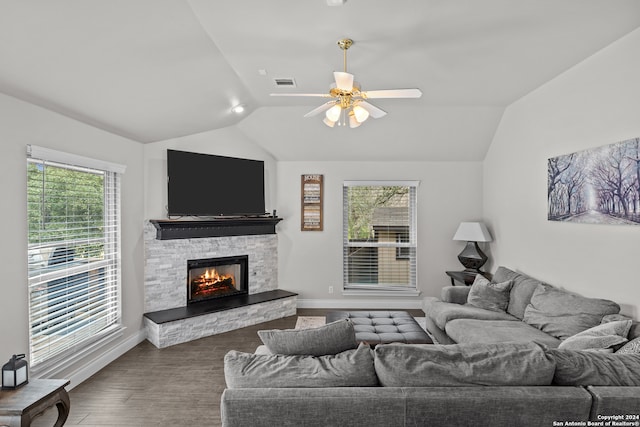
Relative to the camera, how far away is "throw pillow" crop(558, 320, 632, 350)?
2.47 m

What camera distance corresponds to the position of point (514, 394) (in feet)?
5.70

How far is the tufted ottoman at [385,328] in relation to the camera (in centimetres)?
342

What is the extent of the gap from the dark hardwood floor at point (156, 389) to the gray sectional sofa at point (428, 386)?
134 centimetres

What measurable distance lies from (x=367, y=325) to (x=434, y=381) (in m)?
2.07

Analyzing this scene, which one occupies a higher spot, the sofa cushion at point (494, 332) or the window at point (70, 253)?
the window at point (70, 253)

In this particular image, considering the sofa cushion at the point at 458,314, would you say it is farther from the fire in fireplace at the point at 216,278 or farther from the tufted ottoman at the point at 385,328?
the fire in fireplace at the point at 216,278

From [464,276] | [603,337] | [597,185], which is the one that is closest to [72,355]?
[603,337]

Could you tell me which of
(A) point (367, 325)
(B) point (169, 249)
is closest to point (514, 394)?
(A) point (367, 325)

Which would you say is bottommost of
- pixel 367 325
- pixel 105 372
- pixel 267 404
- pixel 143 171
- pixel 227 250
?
pixel 105 372

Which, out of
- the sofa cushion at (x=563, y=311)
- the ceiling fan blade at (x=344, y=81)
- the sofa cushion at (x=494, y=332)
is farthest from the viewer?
the sofa cushion at (x=494, y=332)

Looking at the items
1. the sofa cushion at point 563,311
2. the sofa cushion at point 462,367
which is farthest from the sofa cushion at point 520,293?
the sofa cushion at point 462,367

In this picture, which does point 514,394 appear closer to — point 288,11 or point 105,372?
point 288,11

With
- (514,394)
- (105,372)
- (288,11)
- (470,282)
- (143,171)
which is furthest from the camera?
(470,282)

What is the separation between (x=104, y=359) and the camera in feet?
12.7
